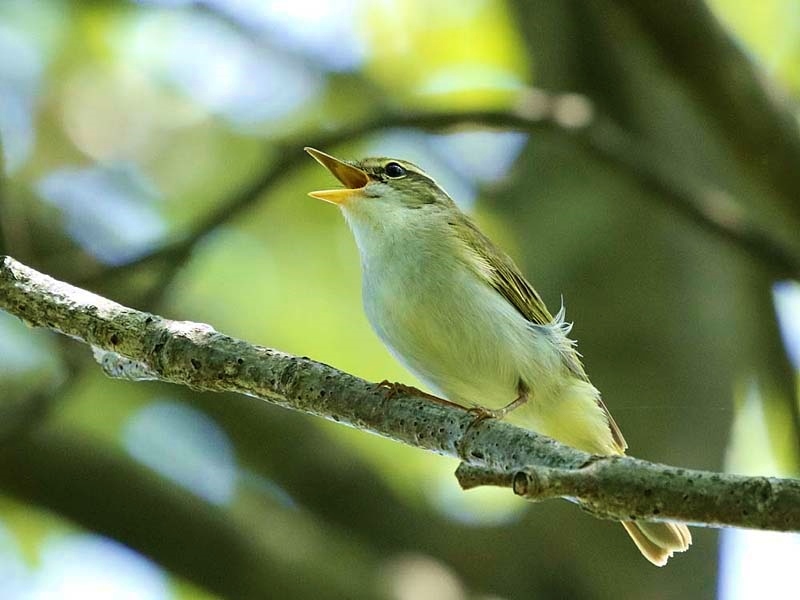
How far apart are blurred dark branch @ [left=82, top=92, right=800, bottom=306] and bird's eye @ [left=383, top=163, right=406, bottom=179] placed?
0.36m

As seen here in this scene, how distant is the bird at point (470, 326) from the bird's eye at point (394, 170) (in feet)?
0.76

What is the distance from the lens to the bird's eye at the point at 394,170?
539 cm

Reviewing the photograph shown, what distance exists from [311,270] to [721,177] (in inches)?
131

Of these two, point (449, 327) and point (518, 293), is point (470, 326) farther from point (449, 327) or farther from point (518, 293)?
point (518, 293)

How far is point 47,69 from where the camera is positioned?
27.7 ft

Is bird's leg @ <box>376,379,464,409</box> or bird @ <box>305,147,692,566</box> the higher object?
bird @ <box>305,147,692,566</box>

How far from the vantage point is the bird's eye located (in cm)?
539

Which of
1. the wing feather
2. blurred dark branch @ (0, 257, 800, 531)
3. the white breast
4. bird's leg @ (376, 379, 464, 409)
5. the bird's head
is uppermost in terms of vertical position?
the bird's head

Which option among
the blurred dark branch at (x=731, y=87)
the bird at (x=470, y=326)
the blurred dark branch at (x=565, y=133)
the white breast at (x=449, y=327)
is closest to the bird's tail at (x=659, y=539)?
the bird at (x=470, y=326)

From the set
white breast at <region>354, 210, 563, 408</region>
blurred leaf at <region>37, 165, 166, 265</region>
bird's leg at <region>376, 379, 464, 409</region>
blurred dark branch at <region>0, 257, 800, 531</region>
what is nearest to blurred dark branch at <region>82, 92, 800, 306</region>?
blurred leaf at <region>37, 165, 166, 265</region>

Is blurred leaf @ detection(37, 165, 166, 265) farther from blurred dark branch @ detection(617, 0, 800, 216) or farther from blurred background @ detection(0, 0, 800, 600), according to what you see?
blurred dark branch @ detection(617, 0, 800, 216)

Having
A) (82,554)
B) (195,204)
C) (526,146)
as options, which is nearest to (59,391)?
(82,554)

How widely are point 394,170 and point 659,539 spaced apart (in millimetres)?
2366

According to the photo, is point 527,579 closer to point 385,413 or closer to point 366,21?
point 385,413
